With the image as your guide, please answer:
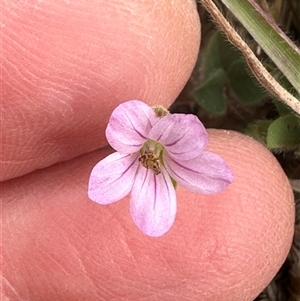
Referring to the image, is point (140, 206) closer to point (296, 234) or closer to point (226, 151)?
point (226, 151)

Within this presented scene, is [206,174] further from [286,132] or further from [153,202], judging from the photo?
[286,132]

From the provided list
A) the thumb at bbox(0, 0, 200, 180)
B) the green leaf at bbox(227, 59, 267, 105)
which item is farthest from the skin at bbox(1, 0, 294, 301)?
the green leaf at bbox(227, 59, 267, 105)

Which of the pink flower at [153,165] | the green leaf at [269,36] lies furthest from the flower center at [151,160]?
the green leaf at [269,36]

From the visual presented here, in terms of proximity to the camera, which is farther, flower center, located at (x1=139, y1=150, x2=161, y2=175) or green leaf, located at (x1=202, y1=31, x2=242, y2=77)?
green leaf, located at (x1=202, y1=31, x2=242, y2=77)

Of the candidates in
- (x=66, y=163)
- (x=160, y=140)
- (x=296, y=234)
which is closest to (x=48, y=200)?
(x=66, y=163)

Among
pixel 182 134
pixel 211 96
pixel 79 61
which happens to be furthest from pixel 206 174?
pixel 211 96

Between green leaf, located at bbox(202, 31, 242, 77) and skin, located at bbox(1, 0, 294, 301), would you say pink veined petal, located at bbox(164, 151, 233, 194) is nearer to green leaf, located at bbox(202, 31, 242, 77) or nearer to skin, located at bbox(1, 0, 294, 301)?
skin, located at bbox(1, 0, 294, 301)
